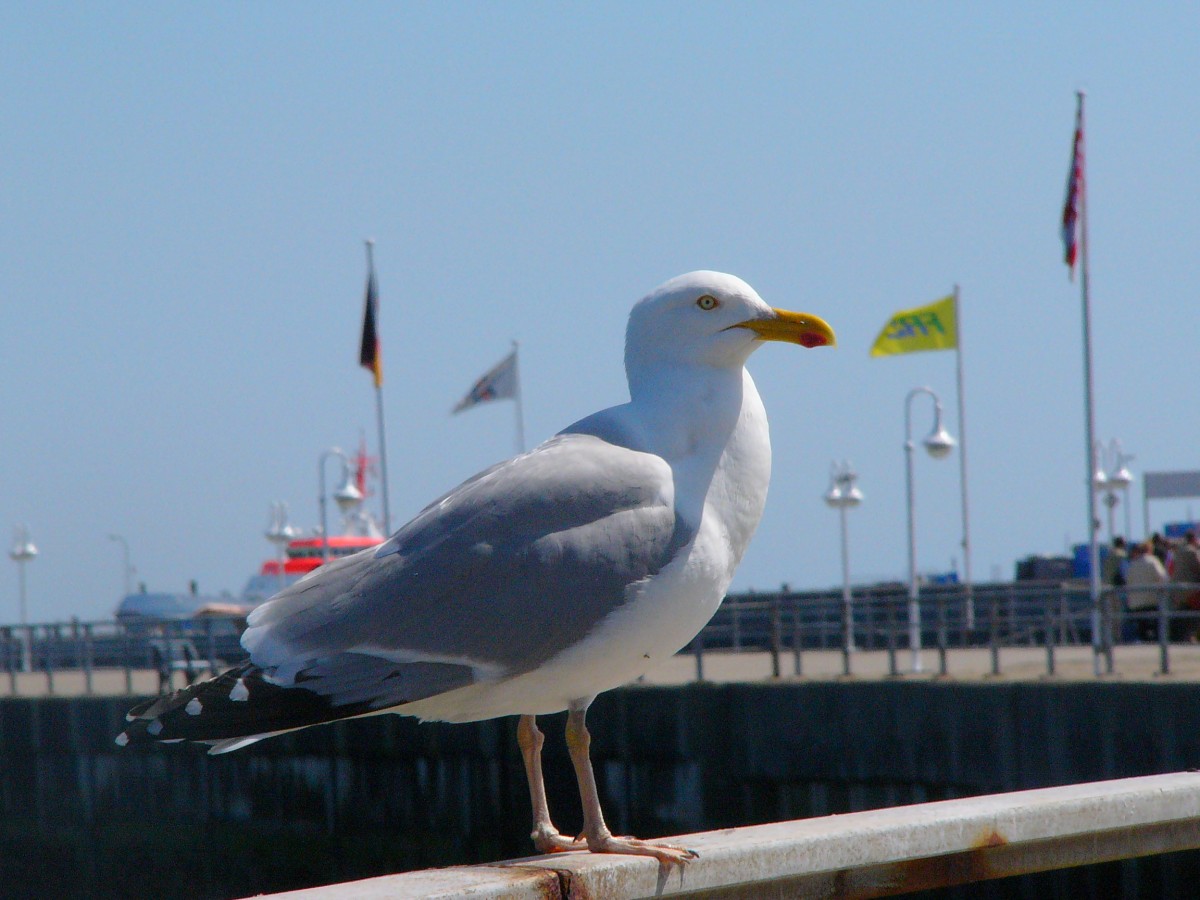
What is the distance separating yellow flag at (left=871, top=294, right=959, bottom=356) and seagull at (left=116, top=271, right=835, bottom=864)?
72.2 ft

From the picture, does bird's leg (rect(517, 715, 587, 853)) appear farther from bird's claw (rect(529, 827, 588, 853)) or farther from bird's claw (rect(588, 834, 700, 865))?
bird's claw (rect(588, 834, 700, 865))

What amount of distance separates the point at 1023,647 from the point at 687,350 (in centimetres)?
1654

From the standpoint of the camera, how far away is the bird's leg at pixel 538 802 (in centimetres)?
394

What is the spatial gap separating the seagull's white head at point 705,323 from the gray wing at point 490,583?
0.98 feet

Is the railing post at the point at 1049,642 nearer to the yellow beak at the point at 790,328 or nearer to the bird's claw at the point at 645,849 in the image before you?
the yellow beak at the point at 790,328

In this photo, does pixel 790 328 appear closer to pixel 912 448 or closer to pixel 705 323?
pixel 705 323

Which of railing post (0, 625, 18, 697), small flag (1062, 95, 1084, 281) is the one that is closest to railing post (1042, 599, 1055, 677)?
small flag (1062, 95, 1084, 281)

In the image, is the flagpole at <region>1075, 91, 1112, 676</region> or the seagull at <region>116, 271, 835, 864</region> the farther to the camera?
the flagpole at <region>1075, 91, 1112, 676</region>

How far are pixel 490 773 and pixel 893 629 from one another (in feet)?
13.1

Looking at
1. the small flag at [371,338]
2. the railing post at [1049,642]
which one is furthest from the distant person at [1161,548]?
the small flag at [371,338]

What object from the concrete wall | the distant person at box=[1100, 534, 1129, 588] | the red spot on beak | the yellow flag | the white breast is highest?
the yellow flag

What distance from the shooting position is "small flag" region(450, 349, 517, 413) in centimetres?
3045

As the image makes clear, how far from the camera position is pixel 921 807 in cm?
356

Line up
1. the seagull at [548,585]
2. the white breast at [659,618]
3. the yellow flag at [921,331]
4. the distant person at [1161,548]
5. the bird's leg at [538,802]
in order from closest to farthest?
1. the seagull at [548,585]
2. the white breast at [659,618]
3. the bird's leg at [538,802]
4. the distant person at [1161,548]
5. the yellow flag at [921,331]
